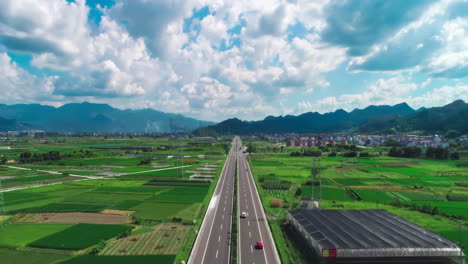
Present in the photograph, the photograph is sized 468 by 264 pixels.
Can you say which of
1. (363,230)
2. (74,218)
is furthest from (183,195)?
(363,230)

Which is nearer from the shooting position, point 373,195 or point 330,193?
point 373,195

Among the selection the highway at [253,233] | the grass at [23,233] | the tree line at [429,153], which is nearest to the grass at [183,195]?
the highway at [253,233]

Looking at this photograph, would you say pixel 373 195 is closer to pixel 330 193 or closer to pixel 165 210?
pixel 330 193

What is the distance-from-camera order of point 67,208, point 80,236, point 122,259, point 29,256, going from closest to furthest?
point 122,259
point 29,256
point 80,236
point 67,208

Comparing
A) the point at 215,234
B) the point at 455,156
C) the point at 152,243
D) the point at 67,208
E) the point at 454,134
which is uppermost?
the point at 454,134

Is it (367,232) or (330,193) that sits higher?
(367,232)

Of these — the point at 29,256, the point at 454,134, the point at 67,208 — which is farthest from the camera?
the point at 454,134

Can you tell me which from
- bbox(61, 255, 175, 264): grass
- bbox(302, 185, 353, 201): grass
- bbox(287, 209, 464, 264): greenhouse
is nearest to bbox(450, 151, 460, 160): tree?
bbox(302, 185, 353, 201): grass

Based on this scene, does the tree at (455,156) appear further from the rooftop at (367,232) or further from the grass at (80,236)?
the grass at (80,236)
